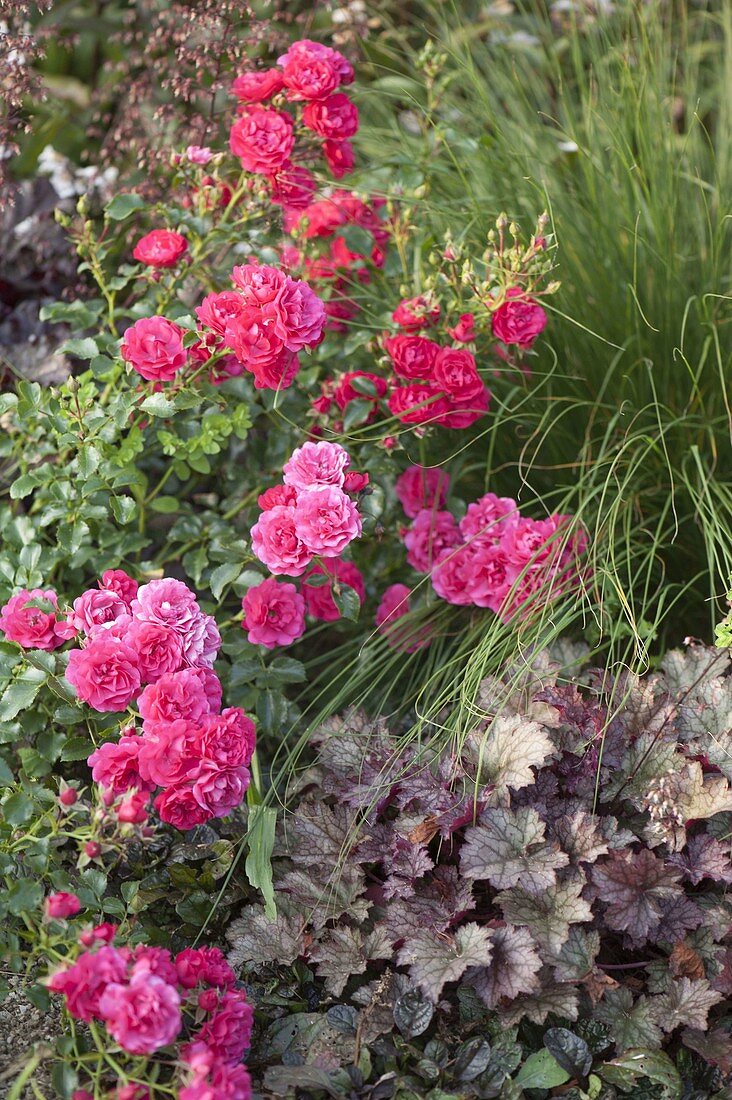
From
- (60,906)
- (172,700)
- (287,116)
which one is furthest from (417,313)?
(60,906)

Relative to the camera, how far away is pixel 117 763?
1.41 metres

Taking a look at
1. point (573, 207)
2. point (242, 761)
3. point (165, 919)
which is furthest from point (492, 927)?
point (573, 207)

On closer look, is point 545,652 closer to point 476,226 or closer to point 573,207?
point 476,226

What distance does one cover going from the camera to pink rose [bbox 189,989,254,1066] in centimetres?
127

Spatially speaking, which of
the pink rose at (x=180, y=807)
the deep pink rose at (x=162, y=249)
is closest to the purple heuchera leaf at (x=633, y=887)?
the pink rose at (x=180, y=807)

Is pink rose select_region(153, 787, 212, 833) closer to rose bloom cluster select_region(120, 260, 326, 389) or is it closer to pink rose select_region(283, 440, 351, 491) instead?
pink rose select_region(283, 440, 351, 491)

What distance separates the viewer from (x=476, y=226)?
2.25 m

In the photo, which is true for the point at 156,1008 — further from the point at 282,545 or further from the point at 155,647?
the point at 282,545

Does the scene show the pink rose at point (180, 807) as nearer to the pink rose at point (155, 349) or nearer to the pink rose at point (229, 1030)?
the pink rose at point (229, 1030)

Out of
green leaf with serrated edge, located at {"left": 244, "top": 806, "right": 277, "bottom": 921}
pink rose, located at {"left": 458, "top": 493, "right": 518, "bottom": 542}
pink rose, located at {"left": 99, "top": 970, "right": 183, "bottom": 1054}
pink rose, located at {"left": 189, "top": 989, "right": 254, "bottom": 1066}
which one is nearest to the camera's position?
pink rose, located at {"left": 99, "top": 970, "right": 183, "bottom": 1054}

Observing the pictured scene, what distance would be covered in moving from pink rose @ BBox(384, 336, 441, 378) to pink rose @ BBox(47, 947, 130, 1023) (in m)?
1.02

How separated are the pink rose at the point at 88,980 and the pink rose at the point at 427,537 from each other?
974 mm

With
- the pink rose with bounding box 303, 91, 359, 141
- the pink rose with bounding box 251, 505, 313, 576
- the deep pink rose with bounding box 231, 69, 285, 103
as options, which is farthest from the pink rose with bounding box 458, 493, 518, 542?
the deep pink rose with bounding box 231, 69, 285, 103

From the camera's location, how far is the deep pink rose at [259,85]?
73.4 inches
